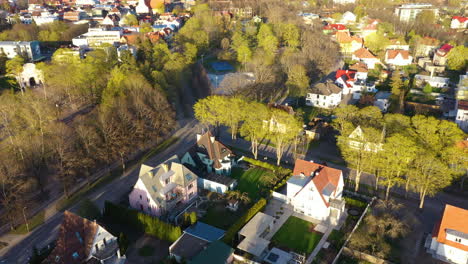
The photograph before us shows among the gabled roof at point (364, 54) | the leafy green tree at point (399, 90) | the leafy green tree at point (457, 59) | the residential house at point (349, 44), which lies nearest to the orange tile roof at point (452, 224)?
the leafy green tree at point (399, 90)

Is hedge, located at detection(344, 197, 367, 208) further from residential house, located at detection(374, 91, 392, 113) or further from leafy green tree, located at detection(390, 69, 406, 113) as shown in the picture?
leafy green tree, located at detection(390, 69, 406, 113)

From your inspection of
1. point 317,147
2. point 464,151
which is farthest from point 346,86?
point 464,151

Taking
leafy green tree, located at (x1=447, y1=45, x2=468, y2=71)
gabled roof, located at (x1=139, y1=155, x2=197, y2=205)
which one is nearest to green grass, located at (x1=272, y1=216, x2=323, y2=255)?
gabled roof, located at (x1=139, y1=155, x2=197, y2=205)

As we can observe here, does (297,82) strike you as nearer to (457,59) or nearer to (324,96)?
(324,96)

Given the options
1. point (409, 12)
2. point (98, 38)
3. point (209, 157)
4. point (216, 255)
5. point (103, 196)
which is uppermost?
point (409, 12)

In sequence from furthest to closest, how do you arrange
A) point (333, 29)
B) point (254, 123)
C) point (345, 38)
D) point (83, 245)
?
point (333, 29) → point (345, 38) → point (254, 123) → point (83, 245)

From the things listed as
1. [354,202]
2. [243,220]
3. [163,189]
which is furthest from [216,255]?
[354,202]
